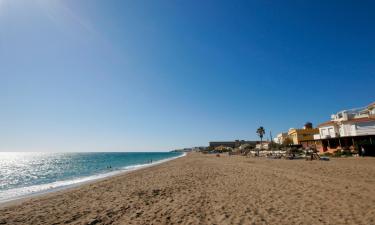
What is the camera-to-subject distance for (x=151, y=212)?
8656 millimetres

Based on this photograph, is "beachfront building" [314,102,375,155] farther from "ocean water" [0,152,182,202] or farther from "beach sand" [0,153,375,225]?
"ocean water" [0,152,182,202]

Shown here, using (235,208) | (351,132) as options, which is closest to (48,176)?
(235,208)

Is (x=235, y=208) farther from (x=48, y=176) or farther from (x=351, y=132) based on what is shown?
(x=48, y=176)

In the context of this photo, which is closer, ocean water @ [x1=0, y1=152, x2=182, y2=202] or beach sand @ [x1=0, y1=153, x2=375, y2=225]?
beach sand @ [x1=0, y1=153, x2=375, y2=225]

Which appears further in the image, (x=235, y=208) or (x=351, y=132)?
(x=351, y=132)

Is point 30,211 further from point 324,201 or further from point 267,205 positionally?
point 324,201

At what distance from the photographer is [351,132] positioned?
3606 centimetres

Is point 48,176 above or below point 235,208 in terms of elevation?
below

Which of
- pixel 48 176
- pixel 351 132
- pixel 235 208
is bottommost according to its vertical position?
pixel 48 176

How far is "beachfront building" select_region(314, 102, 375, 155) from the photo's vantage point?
3146 cm

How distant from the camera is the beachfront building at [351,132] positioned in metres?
31.5

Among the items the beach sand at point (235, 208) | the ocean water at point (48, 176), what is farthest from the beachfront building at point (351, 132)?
the ocean water at point (48, 176)

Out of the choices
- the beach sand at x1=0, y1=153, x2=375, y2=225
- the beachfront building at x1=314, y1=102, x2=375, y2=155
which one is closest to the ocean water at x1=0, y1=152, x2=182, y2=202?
the beach sand at x1=0, y1=153, x2=375, y2=225

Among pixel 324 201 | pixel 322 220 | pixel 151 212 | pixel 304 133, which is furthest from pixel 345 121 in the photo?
pixel 151 212
